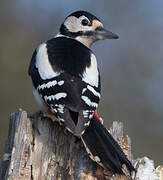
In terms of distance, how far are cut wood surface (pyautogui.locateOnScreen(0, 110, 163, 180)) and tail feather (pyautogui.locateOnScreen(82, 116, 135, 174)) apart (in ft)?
0.27

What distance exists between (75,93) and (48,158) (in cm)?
57

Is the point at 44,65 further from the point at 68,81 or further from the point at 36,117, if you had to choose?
the point at 36,117

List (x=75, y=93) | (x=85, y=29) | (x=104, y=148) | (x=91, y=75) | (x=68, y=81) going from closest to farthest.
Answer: (x=104, y=148) → (x=75, y=93) → (x=68, y=81) → (x=91, y=75) → (x=85, y=29)

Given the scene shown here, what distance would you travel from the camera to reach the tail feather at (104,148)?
434 centimetres

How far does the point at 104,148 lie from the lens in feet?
14.6

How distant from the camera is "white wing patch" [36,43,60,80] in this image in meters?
4.93

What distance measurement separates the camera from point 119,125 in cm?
492

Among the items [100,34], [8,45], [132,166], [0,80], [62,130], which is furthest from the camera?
[8,45]

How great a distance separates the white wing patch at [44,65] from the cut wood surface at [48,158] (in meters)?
0.47

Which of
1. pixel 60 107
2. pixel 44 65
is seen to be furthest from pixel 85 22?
pixel 60 107

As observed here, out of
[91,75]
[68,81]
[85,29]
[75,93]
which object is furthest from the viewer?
[85,29]

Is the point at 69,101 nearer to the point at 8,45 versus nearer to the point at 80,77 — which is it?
the point at 80,77

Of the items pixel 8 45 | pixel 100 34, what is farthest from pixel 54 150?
pixel 8 45

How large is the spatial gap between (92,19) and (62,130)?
2.06m
